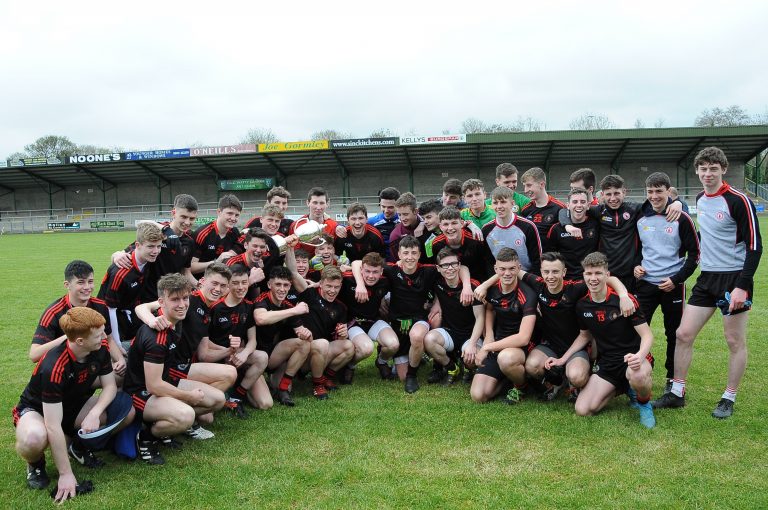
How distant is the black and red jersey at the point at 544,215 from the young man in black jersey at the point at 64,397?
4.34 metres

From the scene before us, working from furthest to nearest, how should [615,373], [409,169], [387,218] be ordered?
[409,169]
[387,218]
[615,373]

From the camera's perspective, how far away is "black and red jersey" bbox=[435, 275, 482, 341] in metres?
5.69

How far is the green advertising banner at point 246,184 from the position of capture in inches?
1624

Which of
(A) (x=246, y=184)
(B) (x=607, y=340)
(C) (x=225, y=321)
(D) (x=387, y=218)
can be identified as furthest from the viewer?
(A) (x=246, y=184)

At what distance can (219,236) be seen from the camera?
19.6 ft

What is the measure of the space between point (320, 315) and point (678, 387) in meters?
3.43

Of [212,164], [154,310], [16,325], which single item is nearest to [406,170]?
[212,164]

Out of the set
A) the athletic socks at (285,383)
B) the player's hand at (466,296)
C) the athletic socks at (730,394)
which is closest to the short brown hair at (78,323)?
the athletic socks at (285,383)

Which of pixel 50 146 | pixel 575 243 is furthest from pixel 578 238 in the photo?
pixel 50 146

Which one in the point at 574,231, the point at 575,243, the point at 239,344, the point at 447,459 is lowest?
the point at 447,459

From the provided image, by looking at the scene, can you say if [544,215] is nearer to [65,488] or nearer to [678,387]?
[678,387]

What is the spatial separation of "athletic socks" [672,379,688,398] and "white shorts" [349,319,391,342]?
281 cm

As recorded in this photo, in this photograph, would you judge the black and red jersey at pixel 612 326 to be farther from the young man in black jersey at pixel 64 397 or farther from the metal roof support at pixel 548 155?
the metal roof support at pixel 548 155

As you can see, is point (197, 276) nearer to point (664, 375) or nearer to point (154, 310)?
point (154, 310)
